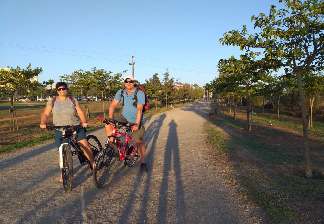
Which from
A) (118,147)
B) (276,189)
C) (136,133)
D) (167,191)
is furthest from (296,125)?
(167,191)

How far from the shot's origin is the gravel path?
5156 mm

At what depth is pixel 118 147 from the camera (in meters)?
7.45

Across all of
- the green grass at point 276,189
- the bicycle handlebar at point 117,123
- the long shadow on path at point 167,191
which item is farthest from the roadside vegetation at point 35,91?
the green grass at point 276,189

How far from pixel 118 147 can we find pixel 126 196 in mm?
1441

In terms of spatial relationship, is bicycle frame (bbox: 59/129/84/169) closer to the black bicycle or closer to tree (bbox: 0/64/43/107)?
the black bicycle

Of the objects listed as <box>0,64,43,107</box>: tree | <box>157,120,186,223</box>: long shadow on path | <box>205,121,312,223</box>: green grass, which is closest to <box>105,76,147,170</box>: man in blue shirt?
<box>157,120,186,223</box>: long shadow on path

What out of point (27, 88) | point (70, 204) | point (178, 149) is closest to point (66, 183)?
point (70, 204)

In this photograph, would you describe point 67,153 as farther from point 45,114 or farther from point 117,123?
point 117,123

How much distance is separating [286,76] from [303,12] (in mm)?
1698

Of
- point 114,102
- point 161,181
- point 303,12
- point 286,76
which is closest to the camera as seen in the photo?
point 161,181

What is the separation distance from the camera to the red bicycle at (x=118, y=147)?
6.95 metres

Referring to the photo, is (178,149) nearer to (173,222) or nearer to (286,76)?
(286,76)

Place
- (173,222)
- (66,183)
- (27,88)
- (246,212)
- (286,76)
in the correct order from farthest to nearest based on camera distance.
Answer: (27,88), (286,76), (66,183), (246,212), (173,222)

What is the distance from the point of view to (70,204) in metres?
5.76
